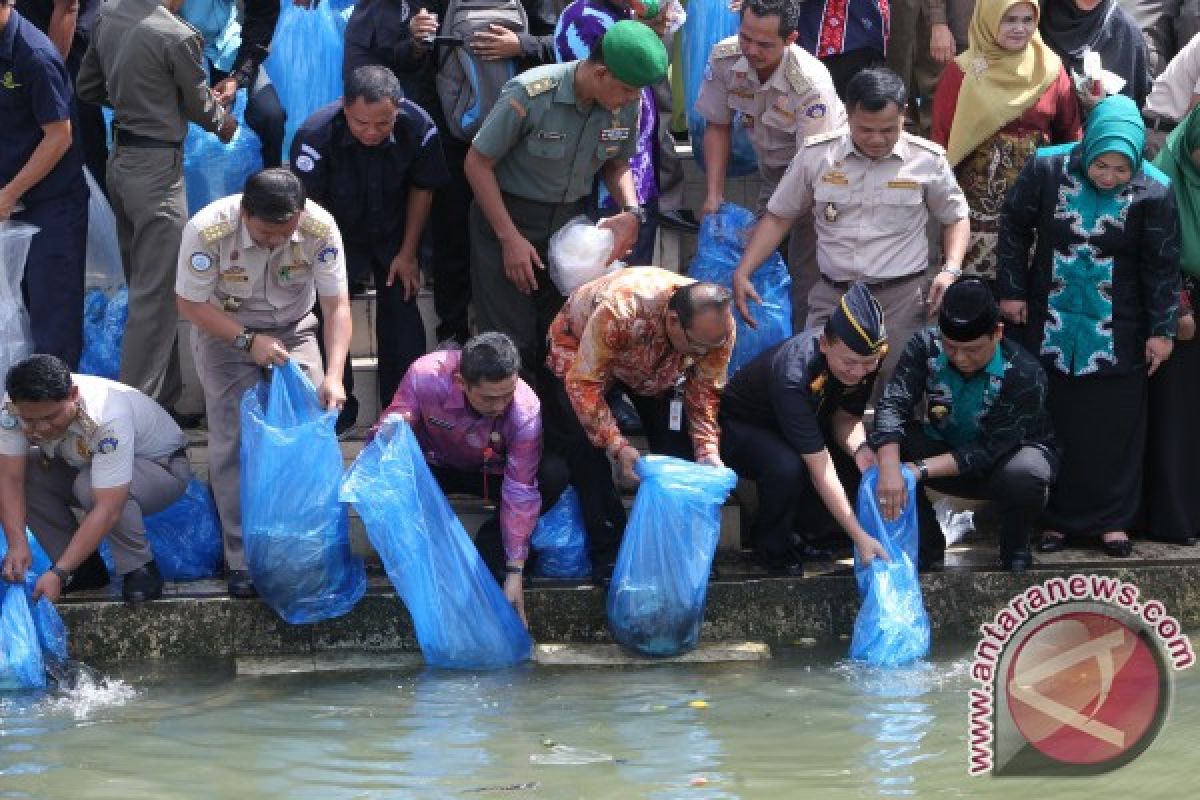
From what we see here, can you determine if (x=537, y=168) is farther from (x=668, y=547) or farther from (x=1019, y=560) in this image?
(x=1019, y=560)

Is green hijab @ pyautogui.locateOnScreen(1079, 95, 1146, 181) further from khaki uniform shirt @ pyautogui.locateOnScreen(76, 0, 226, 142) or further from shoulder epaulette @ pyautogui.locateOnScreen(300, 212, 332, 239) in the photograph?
khaki uniform shirt @ pyautogui.locateOnScreen(76, 0, 226, 142)

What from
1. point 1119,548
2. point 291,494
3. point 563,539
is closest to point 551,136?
point 563,539

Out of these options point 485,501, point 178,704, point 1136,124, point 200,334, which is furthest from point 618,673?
point 1136,124

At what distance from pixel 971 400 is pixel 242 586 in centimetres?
279

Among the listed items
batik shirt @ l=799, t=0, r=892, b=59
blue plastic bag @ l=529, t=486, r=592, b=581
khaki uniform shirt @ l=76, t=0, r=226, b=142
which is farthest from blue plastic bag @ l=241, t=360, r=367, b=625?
batik shirt @ l=799, t=0, r=892, b=59

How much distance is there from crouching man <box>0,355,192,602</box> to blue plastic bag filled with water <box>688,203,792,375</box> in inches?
89.1

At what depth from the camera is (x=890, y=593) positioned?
7.05 metres

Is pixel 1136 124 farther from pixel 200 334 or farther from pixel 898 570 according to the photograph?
pixel 200 334

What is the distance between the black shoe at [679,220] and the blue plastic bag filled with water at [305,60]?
154 cm

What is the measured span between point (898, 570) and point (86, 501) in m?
2.96

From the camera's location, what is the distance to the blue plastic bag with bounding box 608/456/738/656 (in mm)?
6957

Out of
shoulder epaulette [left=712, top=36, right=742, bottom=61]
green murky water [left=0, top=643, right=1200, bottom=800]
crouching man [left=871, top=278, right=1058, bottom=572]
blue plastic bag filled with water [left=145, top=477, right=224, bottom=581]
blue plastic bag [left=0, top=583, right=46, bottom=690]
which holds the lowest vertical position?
green murky water [left=0, top=643, right=1200, bottom=800]

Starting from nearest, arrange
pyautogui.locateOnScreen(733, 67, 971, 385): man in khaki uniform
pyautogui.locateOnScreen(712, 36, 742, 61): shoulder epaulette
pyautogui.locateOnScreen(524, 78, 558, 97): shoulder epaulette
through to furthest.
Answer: pyautogui.locateOnScreen(733, 67, 971, 385): man in khaki uniform → pyautogui.locateOnScreen(524, 78, 558, 97): shoulder epaulette → pyautogui.locateOnScreen(712, 36, 742, 61): shoulder epaulette

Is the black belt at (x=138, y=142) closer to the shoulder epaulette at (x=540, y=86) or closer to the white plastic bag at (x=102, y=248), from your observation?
the white plastic bag at (x=102, y=248)
